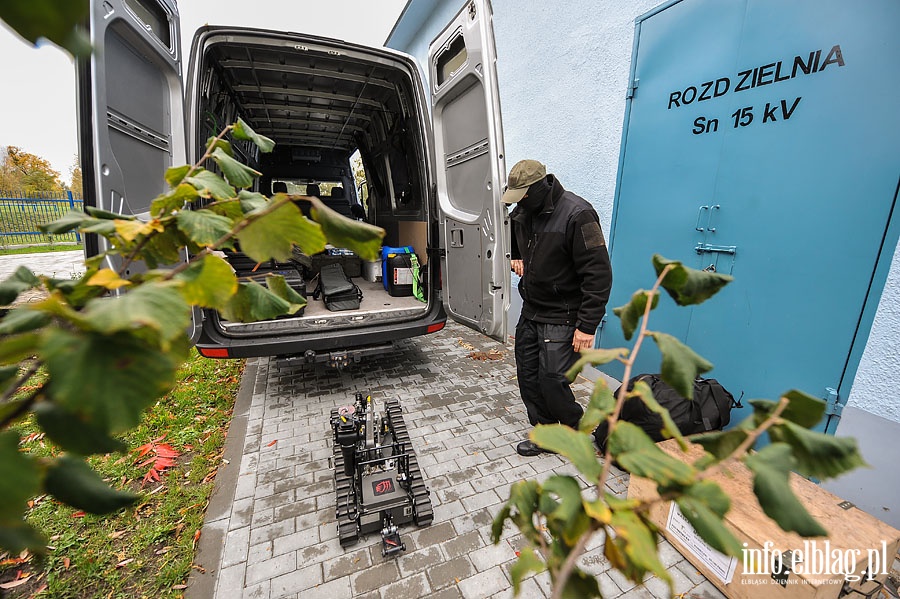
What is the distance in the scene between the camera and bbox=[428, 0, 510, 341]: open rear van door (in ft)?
9.11

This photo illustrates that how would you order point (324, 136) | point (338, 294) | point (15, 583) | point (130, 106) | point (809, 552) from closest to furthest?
point (809, 552) → point (15, 583) → point (130, 106) → point (338, 294) → point (324, 136)

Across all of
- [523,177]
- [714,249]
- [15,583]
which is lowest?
[15,583]

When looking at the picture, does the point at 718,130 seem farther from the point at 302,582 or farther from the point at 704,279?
the point at 302,582

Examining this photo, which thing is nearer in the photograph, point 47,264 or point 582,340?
point 582,340

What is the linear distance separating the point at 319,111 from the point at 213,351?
3625 millimetres

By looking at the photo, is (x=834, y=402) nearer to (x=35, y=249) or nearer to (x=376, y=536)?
(x=376, y=536)

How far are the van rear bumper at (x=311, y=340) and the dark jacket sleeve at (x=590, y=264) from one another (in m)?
1.59

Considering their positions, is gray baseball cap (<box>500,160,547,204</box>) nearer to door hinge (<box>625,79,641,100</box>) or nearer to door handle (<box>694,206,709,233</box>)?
door handle (<box>694,206,709,233</box>)

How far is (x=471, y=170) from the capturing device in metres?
3.24

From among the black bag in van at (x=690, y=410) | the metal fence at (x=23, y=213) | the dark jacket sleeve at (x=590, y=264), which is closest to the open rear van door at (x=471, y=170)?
the dark jacket sleeve at (x=590, y=264)

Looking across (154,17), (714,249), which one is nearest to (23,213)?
(154,17)

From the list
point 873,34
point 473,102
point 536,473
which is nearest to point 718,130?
point 873,34

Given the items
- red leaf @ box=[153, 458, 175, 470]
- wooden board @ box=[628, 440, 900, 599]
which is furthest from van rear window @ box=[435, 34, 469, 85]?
red leaf @ box=[153, 458, 175, 470]

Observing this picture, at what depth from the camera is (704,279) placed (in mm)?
631
